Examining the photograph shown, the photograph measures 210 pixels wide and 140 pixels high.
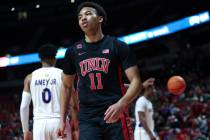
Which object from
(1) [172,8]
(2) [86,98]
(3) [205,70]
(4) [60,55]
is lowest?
(2) [86,98]

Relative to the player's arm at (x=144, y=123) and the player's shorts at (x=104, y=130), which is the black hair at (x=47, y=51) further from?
the player's arm at (x=144, y=123)

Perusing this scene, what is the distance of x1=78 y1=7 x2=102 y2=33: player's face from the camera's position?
3508 mm

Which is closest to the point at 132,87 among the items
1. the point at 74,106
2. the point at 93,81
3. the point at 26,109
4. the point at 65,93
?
the point at 93,81

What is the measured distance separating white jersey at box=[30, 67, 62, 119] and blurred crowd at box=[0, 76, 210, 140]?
6.55 m

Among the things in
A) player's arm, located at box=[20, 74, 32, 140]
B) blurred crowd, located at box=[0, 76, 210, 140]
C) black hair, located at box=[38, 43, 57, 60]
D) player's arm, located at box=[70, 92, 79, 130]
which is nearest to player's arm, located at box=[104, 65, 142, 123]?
player's arm, located at box=[70, 92, 79, 130]

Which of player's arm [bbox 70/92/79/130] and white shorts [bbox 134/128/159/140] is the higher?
player's arm [bbox 70/92/79/130]

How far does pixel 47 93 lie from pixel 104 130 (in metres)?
1.87

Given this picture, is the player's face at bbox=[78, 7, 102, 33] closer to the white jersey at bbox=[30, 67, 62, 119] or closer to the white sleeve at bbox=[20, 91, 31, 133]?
the white jersey at bbox=[30, 67, 62, 119]

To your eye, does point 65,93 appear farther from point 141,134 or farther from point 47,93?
point 141,134

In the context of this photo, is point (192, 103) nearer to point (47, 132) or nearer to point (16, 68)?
point (47, 132)

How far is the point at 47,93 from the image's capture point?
5.09 m

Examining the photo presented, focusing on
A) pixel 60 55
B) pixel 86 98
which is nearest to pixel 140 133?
pixel 86 98

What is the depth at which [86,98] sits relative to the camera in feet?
11.5

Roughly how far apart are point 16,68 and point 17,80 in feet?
5.19
